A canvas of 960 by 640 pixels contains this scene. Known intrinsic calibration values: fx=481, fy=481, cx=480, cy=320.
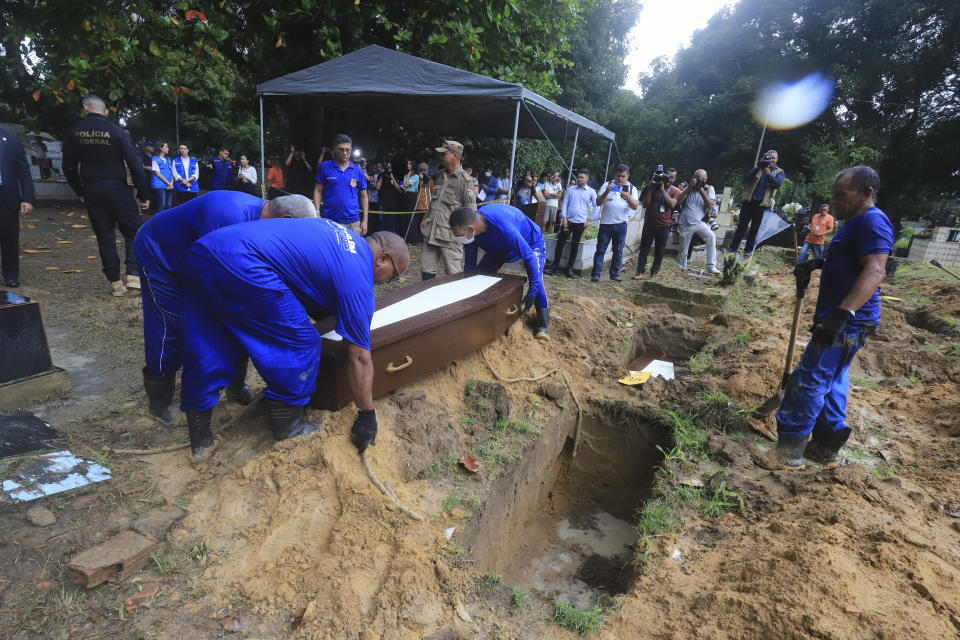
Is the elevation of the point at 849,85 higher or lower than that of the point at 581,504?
higher

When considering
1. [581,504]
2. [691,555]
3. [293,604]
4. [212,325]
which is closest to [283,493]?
[293,604]

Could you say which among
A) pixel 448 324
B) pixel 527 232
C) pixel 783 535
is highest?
pixel 527 232

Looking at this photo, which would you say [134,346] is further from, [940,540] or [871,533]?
[940,540]

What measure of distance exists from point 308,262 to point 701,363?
12.3 feet

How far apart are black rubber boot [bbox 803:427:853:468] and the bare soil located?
13 cm

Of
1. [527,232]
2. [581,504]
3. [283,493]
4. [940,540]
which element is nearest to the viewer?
[283,493]

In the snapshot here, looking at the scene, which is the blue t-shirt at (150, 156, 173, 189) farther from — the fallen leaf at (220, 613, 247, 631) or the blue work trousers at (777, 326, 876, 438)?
the blue work trousers at (777, 326, 876, 438)

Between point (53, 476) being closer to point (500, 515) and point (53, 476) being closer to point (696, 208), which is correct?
point (500, 515)

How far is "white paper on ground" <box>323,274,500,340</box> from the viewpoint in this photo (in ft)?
9.23

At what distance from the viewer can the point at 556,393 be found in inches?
140

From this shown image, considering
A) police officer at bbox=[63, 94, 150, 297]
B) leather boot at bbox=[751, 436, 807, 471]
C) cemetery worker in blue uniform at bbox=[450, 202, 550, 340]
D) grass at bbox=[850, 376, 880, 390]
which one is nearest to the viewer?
leather boot at bbox=[751, 436, 807, 471]

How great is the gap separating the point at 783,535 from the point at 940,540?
0.71m

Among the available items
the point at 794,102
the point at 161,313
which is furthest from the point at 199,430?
the point at 794,102

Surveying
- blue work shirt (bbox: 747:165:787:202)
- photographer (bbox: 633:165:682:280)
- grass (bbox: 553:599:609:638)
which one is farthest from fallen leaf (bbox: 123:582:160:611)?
blue work shirt (bbox: 747:165:787:202)
